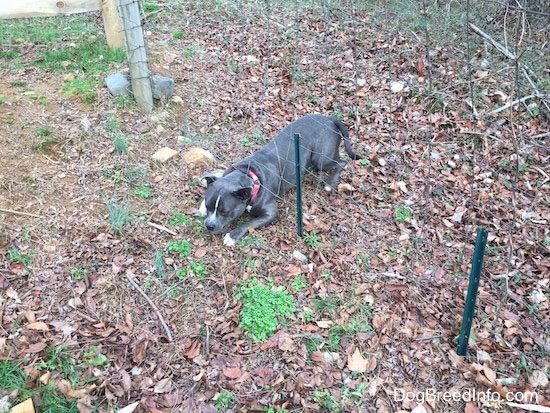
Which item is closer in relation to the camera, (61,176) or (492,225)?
(61,176)

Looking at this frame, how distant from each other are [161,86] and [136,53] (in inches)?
21.3

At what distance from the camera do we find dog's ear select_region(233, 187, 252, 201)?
13.6 ft

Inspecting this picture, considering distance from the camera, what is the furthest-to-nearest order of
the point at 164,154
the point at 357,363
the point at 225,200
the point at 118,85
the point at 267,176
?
1. the point at 118,85
2. the point at 164,154
3. the point at 267,176
4. the point at 225,200
5. the point at 357,363

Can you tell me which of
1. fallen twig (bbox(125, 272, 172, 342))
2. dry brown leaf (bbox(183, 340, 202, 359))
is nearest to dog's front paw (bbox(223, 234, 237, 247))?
fallen twig (bbox(125, 272, 172, 342))

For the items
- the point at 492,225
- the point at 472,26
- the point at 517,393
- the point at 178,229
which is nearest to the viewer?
the point at 517,393

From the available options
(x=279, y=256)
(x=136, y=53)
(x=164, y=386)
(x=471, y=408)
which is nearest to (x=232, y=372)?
(x=164, y=386)

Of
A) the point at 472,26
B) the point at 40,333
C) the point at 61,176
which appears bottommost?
the point at 40,333

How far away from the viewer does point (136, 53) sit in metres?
5.00

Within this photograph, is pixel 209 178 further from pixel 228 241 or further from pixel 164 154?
pixel 164 154

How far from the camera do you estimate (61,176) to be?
4340 millimetres

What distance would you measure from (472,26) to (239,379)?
6747mm

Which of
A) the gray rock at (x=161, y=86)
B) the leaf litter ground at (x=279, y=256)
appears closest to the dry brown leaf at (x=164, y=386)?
the leaf litter ground at (x=279, y=256)

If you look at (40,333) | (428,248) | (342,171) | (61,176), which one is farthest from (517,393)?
(61,176)

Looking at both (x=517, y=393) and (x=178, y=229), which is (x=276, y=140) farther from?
(x=517, y=393)
